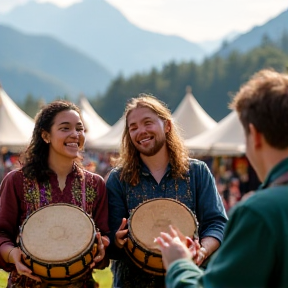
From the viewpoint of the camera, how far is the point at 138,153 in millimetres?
4297

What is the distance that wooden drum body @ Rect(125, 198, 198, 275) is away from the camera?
12.2 feet

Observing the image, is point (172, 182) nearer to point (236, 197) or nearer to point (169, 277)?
point (169, 277)

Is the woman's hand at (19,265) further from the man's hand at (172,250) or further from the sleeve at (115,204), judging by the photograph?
the man's hand at (172,250)

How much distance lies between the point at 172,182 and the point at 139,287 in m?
0.66

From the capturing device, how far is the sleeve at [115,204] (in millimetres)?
3988

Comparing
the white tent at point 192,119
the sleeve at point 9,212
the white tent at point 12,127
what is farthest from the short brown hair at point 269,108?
the white tent at point 192,119

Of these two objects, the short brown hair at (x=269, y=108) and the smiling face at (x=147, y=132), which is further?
the smiling face at (x=147, y=132)

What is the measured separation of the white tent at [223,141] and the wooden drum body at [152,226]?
49.1 feet

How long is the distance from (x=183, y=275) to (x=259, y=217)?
39cm

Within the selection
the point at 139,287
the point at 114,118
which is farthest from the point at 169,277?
the point at 114,118

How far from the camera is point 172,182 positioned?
13.7ft

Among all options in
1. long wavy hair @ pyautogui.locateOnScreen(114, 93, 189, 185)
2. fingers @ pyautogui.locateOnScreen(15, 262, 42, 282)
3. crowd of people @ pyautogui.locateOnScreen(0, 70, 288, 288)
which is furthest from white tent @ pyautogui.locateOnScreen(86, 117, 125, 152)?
fingers @ pyautogui.locateOnScreen(15, 262, 42, 282)

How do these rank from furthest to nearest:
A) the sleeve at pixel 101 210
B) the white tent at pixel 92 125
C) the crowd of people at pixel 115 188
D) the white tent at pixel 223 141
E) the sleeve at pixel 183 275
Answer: the white tent at pixel 92 125 → the white tent at pixel 223 141 → the sleeve at pixel 101 210 → the crowd of people at pixel 115 188 → the sleeve at pixel 183 275

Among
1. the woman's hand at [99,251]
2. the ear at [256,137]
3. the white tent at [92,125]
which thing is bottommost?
the white tent at [92,125]
